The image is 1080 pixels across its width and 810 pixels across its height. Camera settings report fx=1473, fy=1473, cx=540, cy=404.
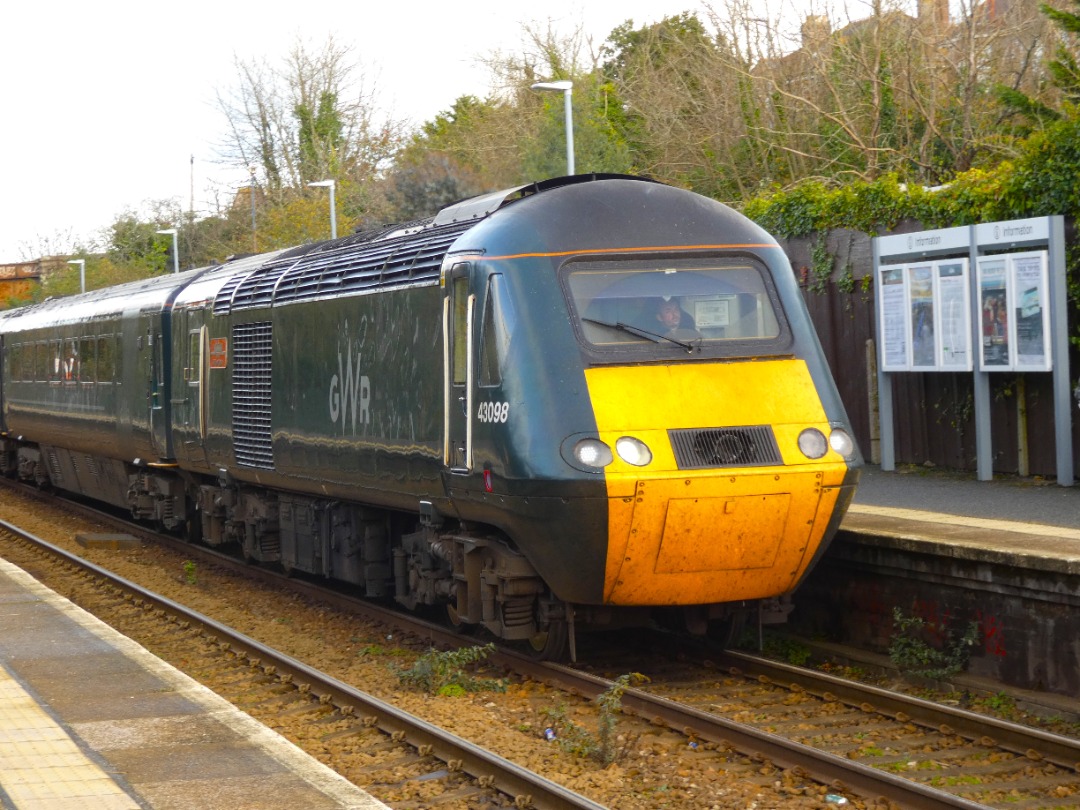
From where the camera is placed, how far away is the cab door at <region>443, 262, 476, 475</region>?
29.0ft

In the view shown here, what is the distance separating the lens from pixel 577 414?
8.18 meters

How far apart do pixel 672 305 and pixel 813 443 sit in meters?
1.16

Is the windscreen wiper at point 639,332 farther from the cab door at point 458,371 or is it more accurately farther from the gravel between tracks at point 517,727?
the gravel between tracks at point 517,727

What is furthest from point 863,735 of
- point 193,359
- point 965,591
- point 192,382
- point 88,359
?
point 88,359

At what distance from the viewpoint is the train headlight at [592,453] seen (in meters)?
8.04

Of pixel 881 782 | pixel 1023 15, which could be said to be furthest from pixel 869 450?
pixel 1023 15

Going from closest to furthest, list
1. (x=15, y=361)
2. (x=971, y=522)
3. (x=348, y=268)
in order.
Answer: (x=971, y=522) → (x=348, y=268) → (x=15, y=361)

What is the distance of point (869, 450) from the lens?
637 inches

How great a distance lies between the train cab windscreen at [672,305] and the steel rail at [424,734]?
2383 millimetres

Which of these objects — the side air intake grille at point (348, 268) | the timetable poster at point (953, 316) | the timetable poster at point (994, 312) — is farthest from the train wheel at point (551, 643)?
the timetable poster at point (953, 316)

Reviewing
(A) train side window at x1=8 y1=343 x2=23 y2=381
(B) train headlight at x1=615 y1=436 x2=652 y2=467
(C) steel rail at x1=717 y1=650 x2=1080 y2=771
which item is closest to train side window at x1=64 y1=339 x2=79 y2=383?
(A) train side window at x1=8 y1=343 x2=23 y2=381

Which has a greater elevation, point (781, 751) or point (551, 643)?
point (551, 643)

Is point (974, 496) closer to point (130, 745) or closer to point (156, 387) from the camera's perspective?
point (130, 745)

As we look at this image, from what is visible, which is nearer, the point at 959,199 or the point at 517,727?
the point at 517,727
